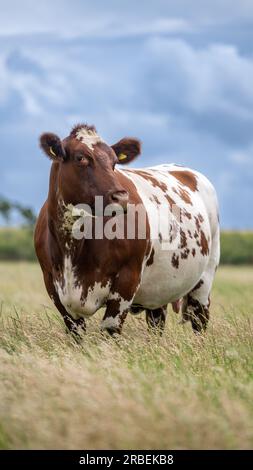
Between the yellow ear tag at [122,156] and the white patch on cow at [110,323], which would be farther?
the yellow ear tag at [122,156]

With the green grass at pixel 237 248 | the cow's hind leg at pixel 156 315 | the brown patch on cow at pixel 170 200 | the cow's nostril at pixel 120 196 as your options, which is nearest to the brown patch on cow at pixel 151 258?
the brown patch on cow at pixel 170 200

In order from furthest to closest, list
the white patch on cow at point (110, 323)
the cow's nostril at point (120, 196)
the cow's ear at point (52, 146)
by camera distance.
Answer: the white patch on cow at point (110, 323) → the cow's ear at point (52, 146) → the cow's nostril at point (120, 196)

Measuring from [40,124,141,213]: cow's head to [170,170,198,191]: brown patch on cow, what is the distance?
8.71ft

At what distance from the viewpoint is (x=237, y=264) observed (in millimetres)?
56812

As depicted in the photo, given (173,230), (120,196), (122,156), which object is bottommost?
(173,230)

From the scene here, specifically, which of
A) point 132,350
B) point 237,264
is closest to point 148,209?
point 132,350

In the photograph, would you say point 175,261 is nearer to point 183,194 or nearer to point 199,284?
point 183,194

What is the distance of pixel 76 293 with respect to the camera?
833cm

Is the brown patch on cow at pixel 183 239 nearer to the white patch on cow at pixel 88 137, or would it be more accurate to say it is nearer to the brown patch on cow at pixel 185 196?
the brown patch on cow at pixel 185 196

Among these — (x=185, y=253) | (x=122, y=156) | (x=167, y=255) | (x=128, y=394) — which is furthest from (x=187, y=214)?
(x=128, y=394)

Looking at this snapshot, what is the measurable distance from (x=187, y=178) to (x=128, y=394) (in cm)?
559

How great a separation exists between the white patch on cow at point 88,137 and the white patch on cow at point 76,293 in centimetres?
117

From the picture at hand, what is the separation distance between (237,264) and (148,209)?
4832cm

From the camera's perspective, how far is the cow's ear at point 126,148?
8.89m
